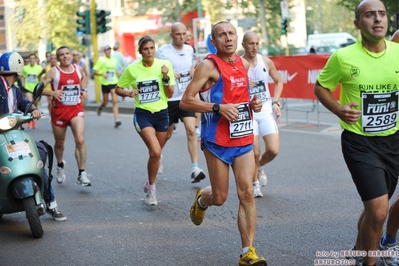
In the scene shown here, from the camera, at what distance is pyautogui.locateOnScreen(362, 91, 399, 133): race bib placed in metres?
5.36

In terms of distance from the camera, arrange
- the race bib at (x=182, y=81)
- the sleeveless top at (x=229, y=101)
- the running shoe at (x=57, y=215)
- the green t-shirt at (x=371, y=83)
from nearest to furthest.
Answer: the green t-shirt at (x=371, y=83) → the sleeveless top at (x=229, y=101) → the running shoe at (x=57, y=215) → the race bib at (x=182, y=81)

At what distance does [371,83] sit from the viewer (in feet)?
17.5

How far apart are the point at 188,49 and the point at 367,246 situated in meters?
6.60

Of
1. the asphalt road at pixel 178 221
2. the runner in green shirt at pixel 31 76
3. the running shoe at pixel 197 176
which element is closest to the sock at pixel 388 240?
the asphalt road at pixel 178 221

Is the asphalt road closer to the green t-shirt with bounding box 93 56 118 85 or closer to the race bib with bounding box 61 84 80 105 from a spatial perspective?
the race bib with bounding box 61 84 80 105

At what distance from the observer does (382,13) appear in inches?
209

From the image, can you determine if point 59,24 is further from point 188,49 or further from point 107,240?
point 107,240

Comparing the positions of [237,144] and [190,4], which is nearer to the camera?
[237,144]

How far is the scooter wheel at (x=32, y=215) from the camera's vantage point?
291 inches

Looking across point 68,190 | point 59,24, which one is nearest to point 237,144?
point 68,190

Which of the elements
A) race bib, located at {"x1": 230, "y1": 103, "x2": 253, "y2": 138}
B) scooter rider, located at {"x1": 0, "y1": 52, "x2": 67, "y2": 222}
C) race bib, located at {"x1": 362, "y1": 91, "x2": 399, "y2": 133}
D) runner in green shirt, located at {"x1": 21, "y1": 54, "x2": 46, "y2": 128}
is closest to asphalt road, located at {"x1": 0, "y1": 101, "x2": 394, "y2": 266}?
scooter rider, located at {"x1": 0, "y1": 52, "x2": 67, "y2": 222}

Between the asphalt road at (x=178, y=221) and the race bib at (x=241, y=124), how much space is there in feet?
3.31

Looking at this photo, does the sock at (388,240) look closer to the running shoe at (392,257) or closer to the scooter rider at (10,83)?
the running shoe at (392,257)

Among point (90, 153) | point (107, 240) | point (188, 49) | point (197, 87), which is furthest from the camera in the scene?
point (90, 153)
